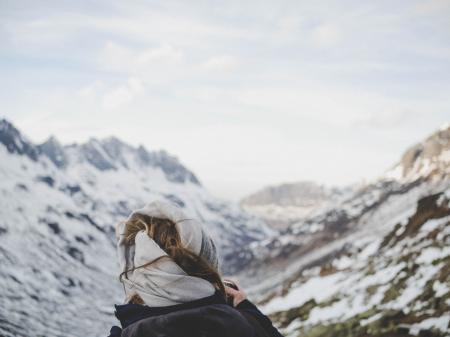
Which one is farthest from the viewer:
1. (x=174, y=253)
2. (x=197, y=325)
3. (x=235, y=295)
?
(x=235, y=295)

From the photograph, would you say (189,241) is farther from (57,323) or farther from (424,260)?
(57,323)

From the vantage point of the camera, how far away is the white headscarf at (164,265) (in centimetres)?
362

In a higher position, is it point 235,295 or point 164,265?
point 164,265

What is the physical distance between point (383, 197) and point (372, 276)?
171100 mm

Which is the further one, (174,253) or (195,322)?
(174,253)

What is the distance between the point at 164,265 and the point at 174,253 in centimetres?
13

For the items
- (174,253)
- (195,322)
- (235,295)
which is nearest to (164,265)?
(174,253)

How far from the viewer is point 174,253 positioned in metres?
→ 3.78

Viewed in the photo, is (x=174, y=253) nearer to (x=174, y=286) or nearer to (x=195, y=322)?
(x=174, y=286)

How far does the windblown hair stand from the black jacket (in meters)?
0.18

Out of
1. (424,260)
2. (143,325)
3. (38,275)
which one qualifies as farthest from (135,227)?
(38,275)

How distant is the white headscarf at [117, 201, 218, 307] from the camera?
362 cm

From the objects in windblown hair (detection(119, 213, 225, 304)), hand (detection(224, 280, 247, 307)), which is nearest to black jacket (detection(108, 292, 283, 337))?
windblown hair (detection(119, 213, 225, 304))

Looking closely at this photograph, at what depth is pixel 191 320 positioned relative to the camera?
3438 millimetres
